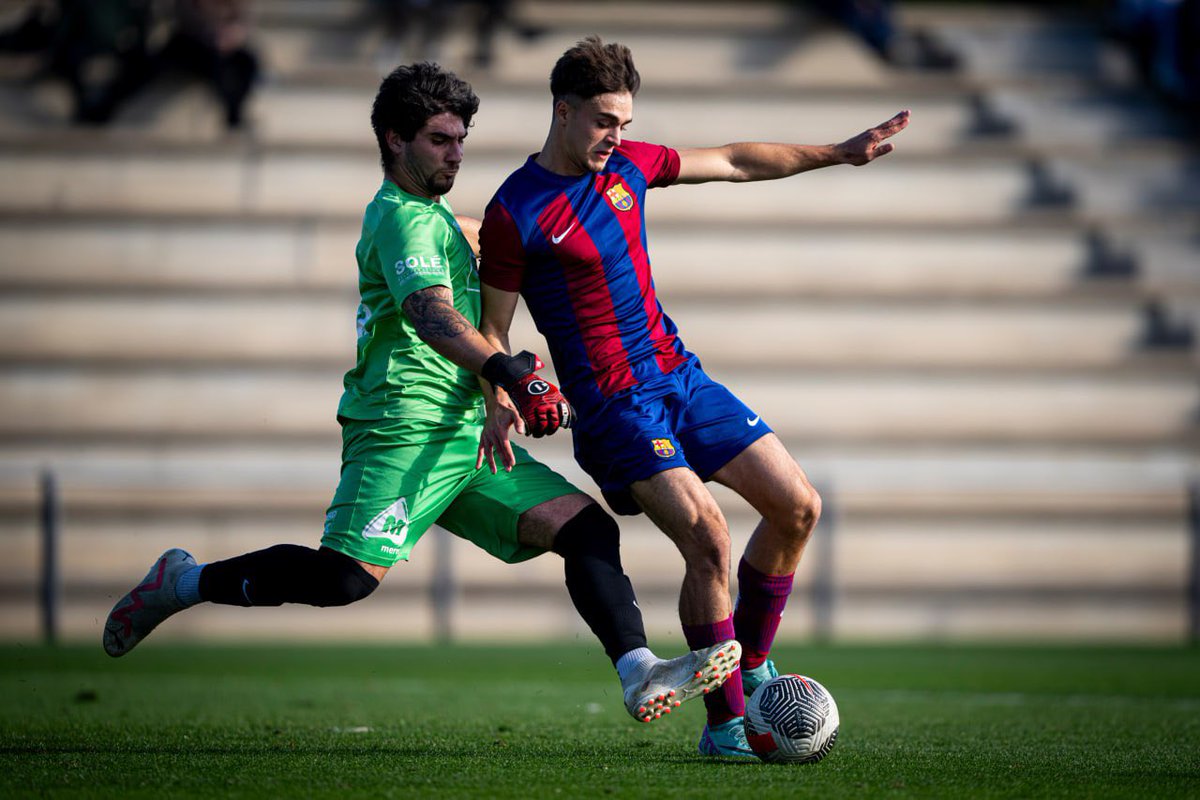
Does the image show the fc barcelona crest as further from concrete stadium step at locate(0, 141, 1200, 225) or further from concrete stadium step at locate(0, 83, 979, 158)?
concrete stadium step at locate(0, 83, 979, 158)

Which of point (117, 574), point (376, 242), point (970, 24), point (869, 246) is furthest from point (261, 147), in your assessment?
point (376, 242)

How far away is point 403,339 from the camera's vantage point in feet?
16.1

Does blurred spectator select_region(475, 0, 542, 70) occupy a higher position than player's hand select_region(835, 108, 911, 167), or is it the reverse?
player's hand select_region(835, 108, 911, 167)

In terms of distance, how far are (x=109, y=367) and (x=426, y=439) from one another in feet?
29.6

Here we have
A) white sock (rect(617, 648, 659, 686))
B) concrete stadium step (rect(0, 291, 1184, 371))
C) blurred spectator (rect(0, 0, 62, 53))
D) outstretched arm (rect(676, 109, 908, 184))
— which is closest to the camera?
white sock (rect(617, 648, 659, 686))

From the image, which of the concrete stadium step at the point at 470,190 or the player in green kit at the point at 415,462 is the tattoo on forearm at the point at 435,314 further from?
the concrete stadium step at the point at 470,190

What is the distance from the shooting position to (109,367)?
13.2 m

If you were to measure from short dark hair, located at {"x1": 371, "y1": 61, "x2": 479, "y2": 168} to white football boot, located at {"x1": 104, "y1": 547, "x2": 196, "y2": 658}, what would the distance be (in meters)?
1.46

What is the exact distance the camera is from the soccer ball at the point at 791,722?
15.1 feet

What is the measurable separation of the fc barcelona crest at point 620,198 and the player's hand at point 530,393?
2.53 feet

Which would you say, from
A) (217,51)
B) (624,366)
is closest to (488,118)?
(217,51)

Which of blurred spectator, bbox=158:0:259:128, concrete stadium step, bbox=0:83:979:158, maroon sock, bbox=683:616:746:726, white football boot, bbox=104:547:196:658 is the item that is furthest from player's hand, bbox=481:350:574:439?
blurred spectator, bbox=158:0:259:128

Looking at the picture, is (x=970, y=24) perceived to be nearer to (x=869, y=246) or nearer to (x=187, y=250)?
(x=869, y=246)

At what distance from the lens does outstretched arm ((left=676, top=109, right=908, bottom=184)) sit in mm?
5246
